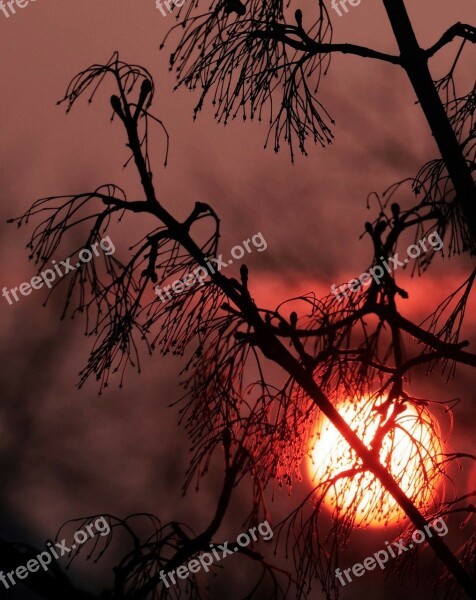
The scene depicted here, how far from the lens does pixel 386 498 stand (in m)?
4.13

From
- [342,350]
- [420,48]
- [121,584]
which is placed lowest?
[121,584]

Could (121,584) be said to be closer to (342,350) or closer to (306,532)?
(306,532)

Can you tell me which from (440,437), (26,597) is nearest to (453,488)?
(440,437)

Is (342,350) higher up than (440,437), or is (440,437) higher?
(342,350)

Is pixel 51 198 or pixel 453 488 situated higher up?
pixel 51 198

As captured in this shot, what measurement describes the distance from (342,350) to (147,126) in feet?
4.31

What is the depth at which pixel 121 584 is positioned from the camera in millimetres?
3121

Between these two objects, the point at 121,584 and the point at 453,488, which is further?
the point at 453,488

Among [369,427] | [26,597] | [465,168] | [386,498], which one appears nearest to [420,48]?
[465,168]

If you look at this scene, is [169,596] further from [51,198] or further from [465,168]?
[465,168]

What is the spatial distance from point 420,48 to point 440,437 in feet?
6.21

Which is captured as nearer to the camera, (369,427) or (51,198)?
(51,198)

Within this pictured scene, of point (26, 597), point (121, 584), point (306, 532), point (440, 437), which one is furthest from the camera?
point (26, 597)

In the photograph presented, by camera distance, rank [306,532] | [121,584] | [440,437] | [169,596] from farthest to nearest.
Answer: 1. [440,437]
2. [306,532]
3. [169,596]
4. [121,584]
